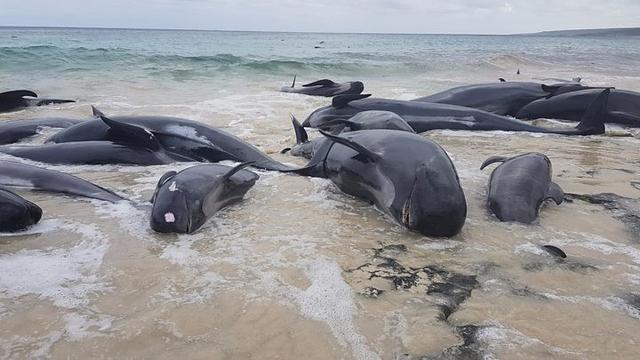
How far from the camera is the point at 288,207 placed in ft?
15.8

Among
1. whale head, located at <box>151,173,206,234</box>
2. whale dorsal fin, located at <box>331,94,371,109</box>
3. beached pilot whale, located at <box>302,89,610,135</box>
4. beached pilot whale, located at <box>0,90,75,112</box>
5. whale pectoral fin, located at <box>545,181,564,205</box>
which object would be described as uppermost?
whale dorsal fin, located at <box>331,94,371,109</box>

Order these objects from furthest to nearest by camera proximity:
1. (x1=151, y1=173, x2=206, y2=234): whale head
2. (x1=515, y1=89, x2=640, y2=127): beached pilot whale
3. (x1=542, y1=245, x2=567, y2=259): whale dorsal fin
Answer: (x1=515, y1=89, x2=640, y2=127): beached pilot whale < (x1=151, y1=173, x2=206, y2=234): whale head < (x1=542, y1=245, x2=567, y2=259): whale dorsal fin

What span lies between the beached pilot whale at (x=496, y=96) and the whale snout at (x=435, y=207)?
6.00m

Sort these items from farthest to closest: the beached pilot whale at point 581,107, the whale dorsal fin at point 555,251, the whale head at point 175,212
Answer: the beached pilot whale at point 581,107
the whale head at point 175,212
the whale dorsal fin at point 555,251

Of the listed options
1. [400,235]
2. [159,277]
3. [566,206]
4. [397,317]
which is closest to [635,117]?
[566,206]

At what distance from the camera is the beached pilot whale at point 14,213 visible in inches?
160

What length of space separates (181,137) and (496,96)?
629cm

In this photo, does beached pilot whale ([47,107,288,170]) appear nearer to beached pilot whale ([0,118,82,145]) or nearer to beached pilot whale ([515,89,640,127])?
beached pilot whale ([0,118,82,145])

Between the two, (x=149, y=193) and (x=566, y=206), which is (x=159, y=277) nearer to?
(x=149, y=193)

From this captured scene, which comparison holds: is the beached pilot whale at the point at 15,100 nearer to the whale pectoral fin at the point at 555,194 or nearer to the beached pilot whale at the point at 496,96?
the beached pilot whale at the point at 496,96

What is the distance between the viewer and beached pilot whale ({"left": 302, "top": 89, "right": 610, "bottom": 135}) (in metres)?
8.33

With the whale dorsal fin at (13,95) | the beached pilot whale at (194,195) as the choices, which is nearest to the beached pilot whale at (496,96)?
the beached pilot whale at (194,195)

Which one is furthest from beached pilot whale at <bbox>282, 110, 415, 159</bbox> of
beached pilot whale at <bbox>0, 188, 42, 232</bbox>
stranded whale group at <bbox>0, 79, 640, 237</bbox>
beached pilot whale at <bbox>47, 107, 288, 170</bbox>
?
beached pilot whale at <bbox>0, 188, 42, 232</bbox>

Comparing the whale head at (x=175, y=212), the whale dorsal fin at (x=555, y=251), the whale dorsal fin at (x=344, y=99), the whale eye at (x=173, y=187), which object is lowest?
the whale head at (x=175, y=212)
